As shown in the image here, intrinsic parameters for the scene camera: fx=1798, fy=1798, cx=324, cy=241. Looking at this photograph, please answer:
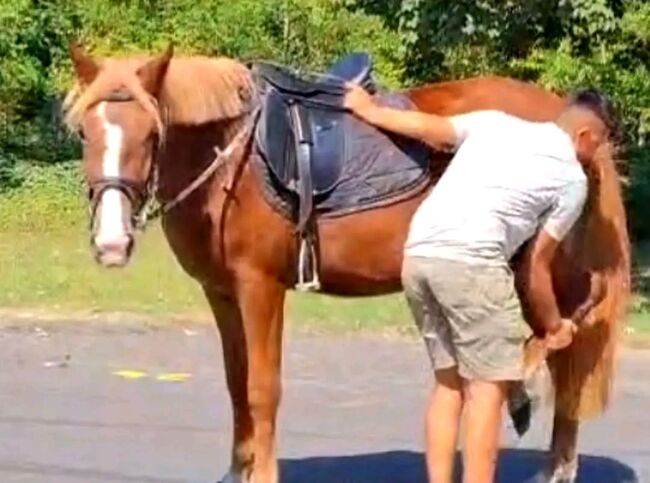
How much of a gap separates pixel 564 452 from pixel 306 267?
1.49 meters

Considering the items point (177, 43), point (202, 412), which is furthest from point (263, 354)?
point (177, 43)

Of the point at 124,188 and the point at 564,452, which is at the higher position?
the point at 124,188

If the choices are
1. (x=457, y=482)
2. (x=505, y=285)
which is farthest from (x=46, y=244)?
(x=505, y=285)

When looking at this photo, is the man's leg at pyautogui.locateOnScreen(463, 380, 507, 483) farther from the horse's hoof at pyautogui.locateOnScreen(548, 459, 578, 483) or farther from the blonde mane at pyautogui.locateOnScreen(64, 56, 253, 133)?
the blonde mane at pyautogui.locateOnScreen(64, 56, 253, 133)

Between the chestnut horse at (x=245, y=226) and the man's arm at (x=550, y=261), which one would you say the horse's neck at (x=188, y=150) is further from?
the man's arm at (x=550, y=261)

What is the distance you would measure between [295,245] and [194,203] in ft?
1.45

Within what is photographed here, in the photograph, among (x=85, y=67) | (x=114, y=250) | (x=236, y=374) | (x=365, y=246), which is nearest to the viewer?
(x=114, y=250)

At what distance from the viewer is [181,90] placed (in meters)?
6.88

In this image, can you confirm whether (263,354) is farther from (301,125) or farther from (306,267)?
(301,125)

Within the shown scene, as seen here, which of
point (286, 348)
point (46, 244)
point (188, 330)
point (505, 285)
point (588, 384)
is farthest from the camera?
point (46, 244)

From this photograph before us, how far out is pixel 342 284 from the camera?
736 cm

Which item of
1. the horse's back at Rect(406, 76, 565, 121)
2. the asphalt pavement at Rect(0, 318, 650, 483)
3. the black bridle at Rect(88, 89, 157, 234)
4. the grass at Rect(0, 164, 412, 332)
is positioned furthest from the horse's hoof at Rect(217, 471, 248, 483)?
the grass at Rect(0, 164, 412, 332)

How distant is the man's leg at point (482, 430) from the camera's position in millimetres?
6523

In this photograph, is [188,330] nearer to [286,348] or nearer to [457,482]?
[286,348]
